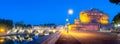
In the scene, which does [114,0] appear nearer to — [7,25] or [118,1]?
[118,1]

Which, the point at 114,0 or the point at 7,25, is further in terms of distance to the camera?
the point at 7,25

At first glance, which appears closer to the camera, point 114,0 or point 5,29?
point 114,0

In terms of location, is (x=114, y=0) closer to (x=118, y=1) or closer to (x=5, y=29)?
(x=118, y=1)

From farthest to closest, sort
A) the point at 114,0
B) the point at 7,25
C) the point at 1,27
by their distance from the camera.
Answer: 1. the point at 7,25
2. the point at 1,27
3. the point at 114,0

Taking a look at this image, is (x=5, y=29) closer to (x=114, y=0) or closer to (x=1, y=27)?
(x=1, y=27)

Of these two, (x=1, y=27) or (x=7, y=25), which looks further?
(x=7, y=25)

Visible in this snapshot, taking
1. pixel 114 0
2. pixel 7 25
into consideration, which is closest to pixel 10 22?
pixel 7 25

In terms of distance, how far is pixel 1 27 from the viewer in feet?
511

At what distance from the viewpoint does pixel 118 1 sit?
39688 mm

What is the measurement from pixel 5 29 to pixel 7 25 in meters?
5.58

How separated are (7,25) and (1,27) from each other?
33.2 feet

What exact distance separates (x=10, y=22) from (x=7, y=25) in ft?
12.2

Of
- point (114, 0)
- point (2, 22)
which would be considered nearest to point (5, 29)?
point (2, 22)

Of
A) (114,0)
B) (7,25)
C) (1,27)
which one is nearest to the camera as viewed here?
(114,0)
